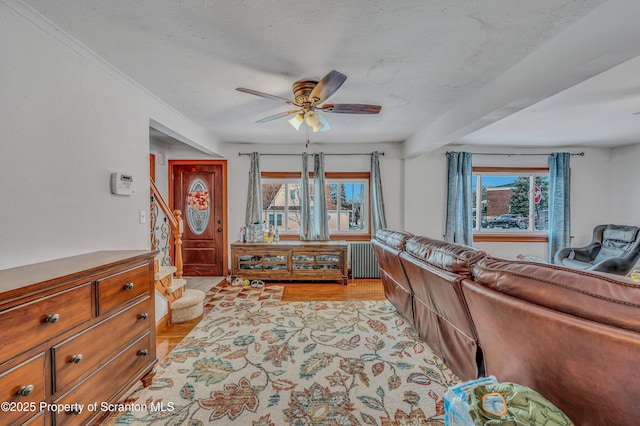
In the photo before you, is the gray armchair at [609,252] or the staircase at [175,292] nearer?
the staircase at [175,292]

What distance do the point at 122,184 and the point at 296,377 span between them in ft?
7.04

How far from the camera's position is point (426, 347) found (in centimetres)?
254

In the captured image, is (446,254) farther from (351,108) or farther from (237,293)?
(237,293)

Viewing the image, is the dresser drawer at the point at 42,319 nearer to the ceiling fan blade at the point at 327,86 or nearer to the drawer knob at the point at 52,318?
the drawer knob at the point at 52,318

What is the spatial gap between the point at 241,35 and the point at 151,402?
8.37 feet

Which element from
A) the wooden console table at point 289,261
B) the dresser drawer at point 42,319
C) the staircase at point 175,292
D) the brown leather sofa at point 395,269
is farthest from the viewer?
the wooden console table at point 289,261

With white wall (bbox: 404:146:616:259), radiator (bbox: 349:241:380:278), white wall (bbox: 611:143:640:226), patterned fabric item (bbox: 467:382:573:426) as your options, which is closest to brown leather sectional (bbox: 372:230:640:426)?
patterned fabric item (bbox: 467:382:573:426)

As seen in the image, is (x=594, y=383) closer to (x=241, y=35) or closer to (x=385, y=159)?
(x=241, y=35)

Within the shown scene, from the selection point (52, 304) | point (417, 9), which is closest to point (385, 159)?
point (417, 9)

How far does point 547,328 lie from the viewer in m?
1.14

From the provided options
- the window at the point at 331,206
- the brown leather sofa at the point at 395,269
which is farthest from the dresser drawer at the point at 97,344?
the window at the point at 331,206

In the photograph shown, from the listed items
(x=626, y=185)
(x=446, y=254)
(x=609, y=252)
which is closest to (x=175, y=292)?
(x=446, y=254)

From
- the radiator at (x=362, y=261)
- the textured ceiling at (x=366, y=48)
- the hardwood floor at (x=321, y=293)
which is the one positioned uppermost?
the textured ceiling at (x=366, y=48)

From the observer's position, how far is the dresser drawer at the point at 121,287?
151cm
